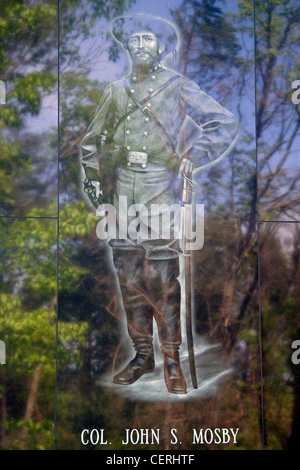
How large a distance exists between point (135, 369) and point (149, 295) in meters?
0.66

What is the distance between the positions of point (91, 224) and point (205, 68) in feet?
5.85

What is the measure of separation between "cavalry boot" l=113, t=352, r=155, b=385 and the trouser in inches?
4.0

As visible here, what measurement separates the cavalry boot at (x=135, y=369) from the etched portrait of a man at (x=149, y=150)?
0.05 m

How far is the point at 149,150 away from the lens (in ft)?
18.3

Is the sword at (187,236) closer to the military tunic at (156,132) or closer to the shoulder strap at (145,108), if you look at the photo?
the military tunic at (156,132)

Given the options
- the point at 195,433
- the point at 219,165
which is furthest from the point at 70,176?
the point at 195,433

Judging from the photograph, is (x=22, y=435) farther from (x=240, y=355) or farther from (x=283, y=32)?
(x=283, y=32)

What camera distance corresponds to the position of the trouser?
548 cm

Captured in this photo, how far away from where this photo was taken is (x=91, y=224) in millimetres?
5543

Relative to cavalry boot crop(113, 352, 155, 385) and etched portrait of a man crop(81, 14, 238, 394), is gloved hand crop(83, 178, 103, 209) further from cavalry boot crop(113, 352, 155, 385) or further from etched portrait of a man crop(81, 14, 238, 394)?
cavalry boot crop(113, 352, 155, 385)

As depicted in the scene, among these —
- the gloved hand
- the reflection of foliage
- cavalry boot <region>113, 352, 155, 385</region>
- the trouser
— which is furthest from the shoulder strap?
cavalry boot <region>113, 352, 155, 385</region>

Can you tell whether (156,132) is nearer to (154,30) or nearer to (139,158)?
(139,158)

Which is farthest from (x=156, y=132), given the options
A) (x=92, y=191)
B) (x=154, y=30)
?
(x=154, y=30)

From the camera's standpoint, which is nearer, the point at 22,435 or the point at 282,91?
the point at 22,435
